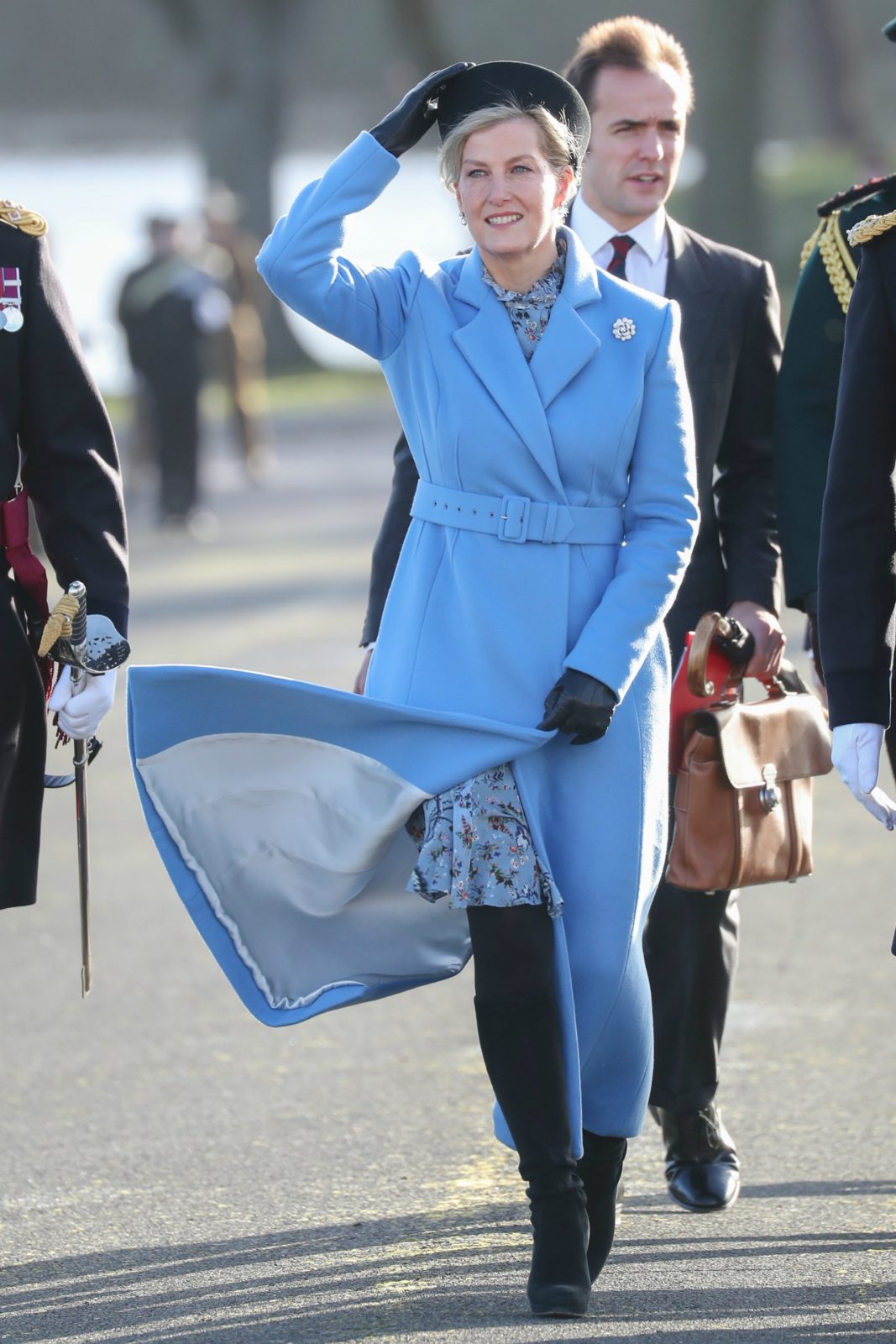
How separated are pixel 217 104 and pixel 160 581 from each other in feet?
59.9

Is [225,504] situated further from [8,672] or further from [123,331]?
[8,672]

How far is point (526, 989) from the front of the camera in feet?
12.4

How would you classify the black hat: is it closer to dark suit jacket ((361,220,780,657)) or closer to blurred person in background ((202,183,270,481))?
dark suit jacket ((361,220,780,657))

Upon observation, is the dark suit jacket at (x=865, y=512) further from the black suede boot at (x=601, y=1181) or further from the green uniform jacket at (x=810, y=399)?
the black suede boot at (x=601, y=1181)

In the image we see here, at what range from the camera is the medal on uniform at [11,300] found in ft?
12.7

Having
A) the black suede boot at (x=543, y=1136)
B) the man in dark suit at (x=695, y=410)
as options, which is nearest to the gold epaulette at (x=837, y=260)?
the man in dark suit at (x=695, y=410)

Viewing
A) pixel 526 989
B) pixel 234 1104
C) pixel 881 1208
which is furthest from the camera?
pixel 234 1104

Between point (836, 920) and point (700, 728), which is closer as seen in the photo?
point (700, 728)

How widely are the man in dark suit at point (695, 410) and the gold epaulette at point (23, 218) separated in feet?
2.71

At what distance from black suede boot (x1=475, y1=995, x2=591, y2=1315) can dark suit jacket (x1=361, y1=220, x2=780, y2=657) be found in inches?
37.8

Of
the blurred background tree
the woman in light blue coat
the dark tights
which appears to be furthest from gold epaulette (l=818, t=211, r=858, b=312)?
the blurred background tree

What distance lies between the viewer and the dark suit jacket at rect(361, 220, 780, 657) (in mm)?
4555

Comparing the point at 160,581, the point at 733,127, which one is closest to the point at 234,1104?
the point at 160,581

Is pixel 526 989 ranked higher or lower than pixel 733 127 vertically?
lower
